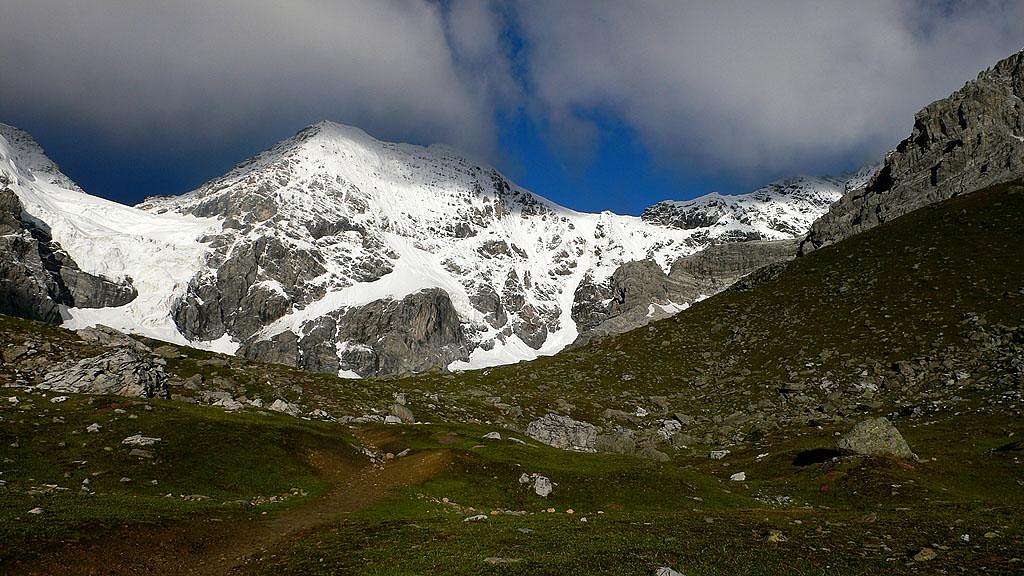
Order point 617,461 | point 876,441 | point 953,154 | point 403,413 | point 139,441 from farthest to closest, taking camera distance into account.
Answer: point 953,154
point 403,413
point 617,461
point 876,441
point 139,441

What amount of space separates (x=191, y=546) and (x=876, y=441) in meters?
51.7

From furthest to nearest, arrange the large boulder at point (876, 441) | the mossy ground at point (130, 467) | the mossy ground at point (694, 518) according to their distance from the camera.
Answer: the large boulder at point (876, 441) → the mossy ground at point (130, 467) → the mossy ground at point (694, 518)

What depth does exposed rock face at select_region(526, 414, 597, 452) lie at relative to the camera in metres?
72.1

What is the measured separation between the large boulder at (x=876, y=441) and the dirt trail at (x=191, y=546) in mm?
41019

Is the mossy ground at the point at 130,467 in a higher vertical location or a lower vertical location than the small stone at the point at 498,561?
higher

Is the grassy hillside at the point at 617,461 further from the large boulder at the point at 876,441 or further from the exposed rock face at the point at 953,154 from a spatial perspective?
the exposed rock face at the point at 953,154

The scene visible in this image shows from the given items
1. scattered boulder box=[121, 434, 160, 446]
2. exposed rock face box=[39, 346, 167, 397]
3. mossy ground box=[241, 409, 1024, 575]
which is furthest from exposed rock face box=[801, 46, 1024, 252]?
scattered boulder box=[121, 434, 160, 446]

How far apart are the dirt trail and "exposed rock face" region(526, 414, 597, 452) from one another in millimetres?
36966

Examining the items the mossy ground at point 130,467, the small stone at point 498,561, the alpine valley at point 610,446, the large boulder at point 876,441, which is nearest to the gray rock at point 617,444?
the alpine valley at point 610,446

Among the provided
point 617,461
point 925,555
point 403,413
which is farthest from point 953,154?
point 925,555

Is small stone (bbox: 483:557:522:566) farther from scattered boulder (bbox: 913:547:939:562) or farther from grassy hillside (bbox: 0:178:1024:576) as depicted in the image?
scattered boulder (bbox: 913:547:939:562)

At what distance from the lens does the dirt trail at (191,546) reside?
20.9 m

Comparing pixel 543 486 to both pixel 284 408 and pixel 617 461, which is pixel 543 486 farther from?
pixel 284 408

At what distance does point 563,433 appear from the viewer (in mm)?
73438
